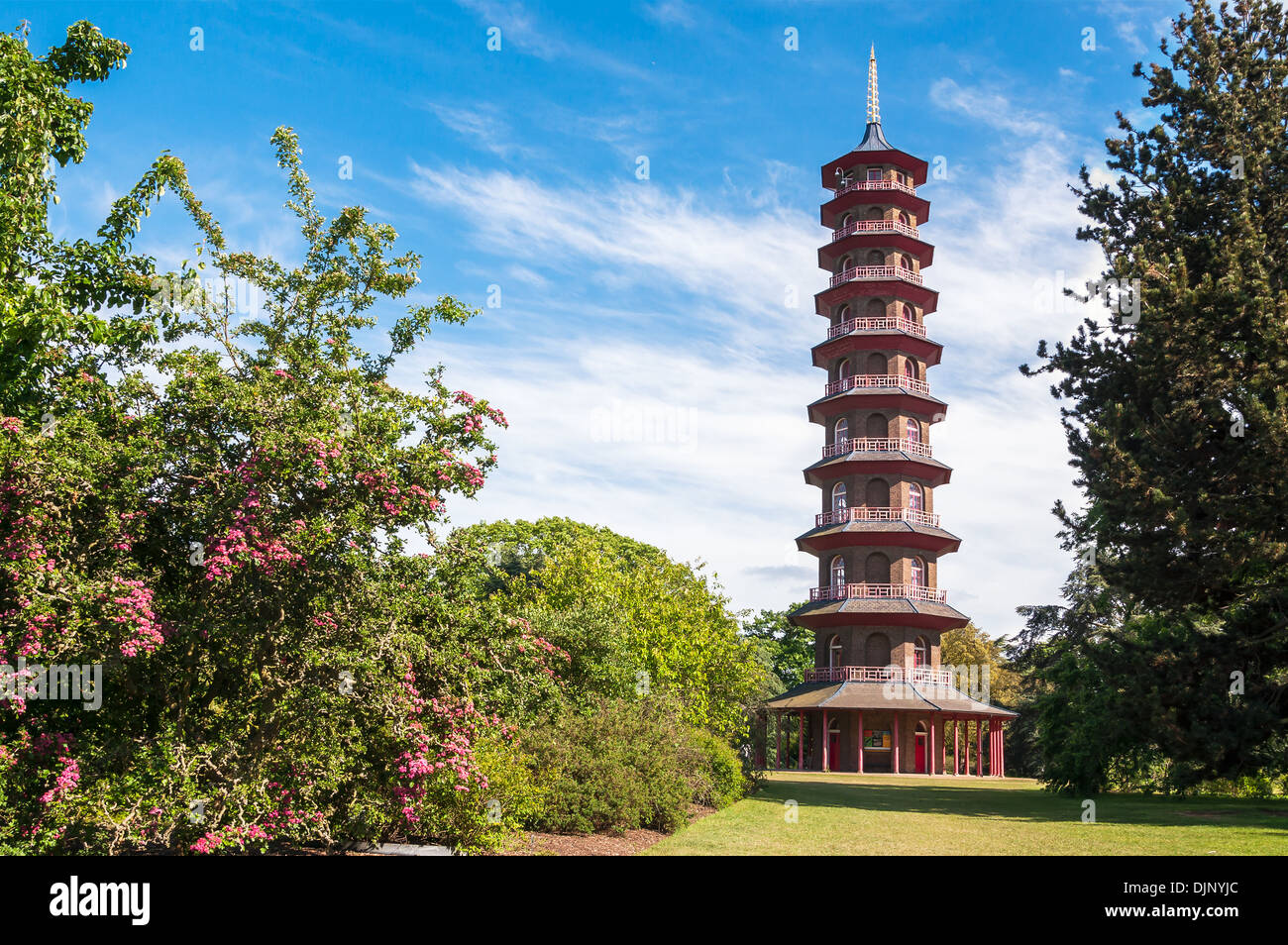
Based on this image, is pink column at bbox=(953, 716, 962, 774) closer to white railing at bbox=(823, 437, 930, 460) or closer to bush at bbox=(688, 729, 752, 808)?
white railing at bbox=(823, 437, 930, 460)

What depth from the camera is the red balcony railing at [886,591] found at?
4162cm

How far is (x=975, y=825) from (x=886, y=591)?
2317 cm

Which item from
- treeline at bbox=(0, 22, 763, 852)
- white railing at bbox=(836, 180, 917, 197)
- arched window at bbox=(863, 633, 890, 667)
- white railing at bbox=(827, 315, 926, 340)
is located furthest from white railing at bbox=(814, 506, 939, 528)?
treeline at bbox=(0, 22, 763, 852)

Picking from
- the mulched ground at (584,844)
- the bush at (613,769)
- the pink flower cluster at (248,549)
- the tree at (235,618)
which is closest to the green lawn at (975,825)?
the mulched ground at (584,844)

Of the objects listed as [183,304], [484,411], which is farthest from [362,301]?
[484,411]

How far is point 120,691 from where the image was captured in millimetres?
10766

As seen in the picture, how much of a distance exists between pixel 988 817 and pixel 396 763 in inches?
607

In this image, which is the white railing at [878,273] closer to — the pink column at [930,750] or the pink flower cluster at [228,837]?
the pink column at [930,750]

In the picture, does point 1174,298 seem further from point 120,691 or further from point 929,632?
point 929,632

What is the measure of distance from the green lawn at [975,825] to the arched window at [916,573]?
12.7 metres

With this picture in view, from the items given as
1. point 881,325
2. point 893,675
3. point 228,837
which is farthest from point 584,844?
point 881,325

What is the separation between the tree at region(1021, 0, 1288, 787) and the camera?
18.8 metres

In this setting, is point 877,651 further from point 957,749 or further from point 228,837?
point 228,837

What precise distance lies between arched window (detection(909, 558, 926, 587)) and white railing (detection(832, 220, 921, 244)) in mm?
15322
